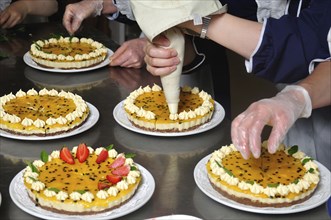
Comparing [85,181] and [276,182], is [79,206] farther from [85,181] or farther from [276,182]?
[276,182]

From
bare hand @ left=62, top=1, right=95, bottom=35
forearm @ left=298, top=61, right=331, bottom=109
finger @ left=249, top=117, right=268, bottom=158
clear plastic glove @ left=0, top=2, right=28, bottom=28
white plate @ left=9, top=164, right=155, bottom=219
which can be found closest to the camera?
white plate @ left=9, top=164, right=155, bottom=219

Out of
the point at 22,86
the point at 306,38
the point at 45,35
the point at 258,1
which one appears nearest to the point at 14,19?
the point at 45,35

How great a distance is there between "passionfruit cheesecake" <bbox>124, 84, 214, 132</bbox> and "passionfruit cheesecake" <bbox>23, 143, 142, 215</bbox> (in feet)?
0.82

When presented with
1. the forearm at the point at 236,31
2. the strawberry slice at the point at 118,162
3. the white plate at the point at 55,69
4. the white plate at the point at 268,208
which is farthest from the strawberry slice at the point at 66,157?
the white plate at the point at 55,69

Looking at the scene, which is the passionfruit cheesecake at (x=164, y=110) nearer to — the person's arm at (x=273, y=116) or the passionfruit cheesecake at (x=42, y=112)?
the passionfruit cheesecake at (x=42, y=112)

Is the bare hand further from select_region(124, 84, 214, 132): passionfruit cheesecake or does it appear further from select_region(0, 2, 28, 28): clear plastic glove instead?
select_region(124, 84, 214, 132): passionfruit cheesecake

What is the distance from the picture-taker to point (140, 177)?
1.70 meters

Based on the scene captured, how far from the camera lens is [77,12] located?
2.99m

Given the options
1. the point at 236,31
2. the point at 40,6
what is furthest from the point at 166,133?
the point at 40,6

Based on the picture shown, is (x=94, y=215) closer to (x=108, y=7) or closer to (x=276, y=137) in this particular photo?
(x=276, y=137)

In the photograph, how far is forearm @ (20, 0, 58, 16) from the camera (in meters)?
3.50

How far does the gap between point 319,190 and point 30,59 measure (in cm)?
151

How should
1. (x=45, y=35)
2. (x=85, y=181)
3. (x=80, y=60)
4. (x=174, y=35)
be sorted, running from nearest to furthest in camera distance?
(x=85, y=181)
(x=174, y=35)
(x=80, y=60)
(x=45, y=35)

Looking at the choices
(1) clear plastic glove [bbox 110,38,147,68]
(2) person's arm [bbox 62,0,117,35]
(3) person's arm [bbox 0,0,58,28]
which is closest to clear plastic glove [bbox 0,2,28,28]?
(3) person's arm [bbox 0,0,58,28]
